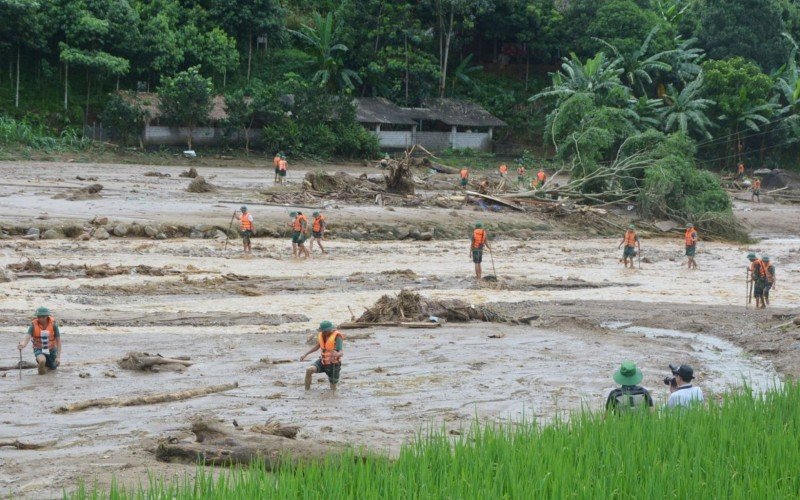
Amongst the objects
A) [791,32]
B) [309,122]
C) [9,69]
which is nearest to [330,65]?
[309,122]

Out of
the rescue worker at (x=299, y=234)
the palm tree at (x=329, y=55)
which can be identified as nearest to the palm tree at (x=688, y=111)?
the palm tree at (x=329, y=55)

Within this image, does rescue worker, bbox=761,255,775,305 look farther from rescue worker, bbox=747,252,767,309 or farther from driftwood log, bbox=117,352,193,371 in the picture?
driftwood log, bbox=117,352,193,371

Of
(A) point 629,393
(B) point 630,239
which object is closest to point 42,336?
(A) point 629,393

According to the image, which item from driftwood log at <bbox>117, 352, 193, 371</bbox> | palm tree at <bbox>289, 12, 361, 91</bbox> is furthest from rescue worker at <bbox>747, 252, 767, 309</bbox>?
palm tree at <bbox>289, 12, 361, 91</bbox>

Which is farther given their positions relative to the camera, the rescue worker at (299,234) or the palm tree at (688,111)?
the palm tree at (688,111)

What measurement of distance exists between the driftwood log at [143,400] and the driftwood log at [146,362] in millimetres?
1278

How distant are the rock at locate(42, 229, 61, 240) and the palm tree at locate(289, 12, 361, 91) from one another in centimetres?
2627

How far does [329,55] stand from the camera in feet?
171

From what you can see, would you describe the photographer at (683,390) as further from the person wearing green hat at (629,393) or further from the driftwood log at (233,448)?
the driftwood log at (233,448)

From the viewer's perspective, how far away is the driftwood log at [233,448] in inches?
369

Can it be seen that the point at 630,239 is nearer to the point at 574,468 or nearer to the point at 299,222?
the point at 299,222

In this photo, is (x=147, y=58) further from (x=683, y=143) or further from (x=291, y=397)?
Answer: (x=291, y=397)

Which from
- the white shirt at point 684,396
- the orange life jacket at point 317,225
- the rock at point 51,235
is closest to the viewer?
the white shirt at point 684,396

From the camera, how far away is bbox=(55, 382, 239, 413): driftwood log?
1195cm
